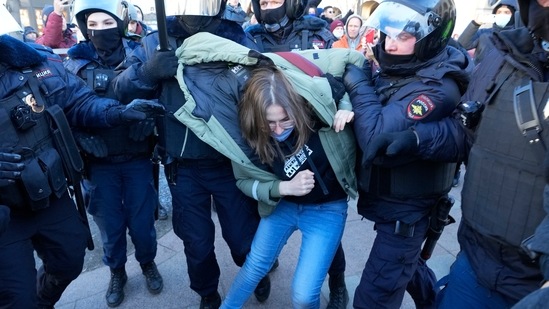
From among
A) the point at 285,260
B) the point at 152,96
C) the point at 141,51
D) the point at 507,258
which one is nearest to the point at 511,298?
the point at 507,258

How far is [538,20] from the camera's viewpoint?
4.84 ft

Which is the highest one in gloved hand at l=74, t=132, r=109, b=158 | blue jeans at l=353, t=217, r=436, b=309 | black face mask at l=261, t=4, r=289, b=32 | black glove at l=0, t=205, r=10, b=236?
black face mask at l=261, t=4, r=289, b=32

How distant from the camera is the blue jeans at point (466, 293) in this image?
66.9 inches

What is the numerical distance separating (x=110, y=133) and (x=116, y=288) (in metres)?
1.15

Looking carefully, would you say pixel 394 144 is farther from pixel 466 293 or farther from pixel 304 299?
pixel 304 299

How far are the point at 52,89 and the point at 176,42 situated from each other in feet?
2.42

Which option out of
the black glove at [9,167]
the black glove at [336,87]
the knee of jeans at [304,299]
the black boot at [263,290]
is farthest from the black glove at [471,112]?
the black glove at [9,167]

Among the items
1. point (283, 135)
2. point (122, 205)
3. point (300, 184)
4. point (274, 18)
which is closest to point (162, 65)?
point (283, 135)

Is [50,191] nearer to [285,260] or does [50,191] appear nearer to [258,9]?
[285,260]

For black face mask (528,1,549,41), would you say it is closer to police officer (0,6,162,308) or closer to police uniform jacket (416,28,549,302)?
police uniform jacket (416,28,549,302)

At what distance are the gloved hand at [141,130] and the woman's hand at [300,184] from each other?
3.55ft


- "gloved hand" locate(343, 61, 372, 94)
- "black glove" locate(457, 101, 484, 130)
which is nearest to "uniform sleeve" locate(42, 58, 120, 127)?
"gloved hand" locate(343, 61, 372, 94)

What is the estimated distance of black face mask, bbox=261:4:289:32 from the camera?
3396mm

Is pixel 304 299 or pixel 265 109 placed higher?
pixel 265 109
